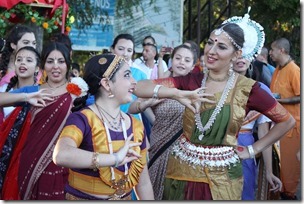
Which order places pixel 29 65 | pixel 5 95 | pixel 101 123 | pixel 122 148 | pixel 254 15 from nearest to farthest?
pixel 122 148, pixel 101 123, pixel 5 95, pixel 29 65, pixel 254 15

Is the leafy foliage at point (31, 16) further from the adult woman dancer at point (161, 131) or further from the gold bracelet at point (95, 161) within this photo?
the gold bracelet at point (95, 161)

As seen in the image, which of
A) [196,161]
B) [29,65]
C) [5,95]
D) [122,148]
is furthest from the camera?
[29,65]

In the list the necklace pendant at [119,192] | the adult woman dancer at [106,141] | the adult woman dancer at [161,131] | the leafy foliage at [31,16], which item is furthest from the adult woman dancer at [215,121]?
the leafy foliage at [31,16]

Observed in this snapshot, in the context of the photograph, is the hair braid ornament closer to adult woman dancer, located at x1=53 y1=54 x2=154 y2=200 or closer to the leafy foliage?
adult woman dancer, located at x1=53 y1=54 x2=154 y2=200

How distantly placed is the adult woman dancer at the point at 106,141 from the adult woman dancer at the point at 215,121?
1.21 feet

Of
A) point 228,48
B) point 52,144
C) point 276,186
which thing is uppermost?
point 228,48

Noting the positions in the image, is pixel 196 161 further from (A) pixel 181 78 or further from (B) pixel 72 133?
(B) pixel 72 133

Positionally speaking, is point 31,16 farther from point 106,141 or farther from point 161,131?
point 106,141

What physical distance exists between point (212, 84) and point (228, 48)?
22cm

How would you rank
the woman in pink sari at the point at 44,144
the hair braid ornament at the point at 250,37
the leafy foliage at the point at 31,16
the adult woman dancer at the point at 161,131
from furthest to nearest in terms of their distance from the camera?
the leafy foliage at the point at 31,16 < the adult woman dancer at the point at 161,131 < the woman in pink sari at the point at 44,144 < the hair braid ornament at the point at 250,37

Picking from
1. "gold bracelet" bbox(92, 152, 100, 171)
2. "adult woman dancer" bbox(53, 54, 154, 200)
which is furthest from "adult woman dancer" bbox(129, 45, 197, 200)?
"gold bracelet" bbox(92, 152, 100, 171)

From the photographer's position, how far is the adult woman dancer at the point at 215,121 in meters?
3.62

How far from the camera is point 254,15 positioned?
11.7 meters

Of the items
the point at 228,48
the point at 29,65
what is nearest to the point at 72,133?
the point at 228,48
